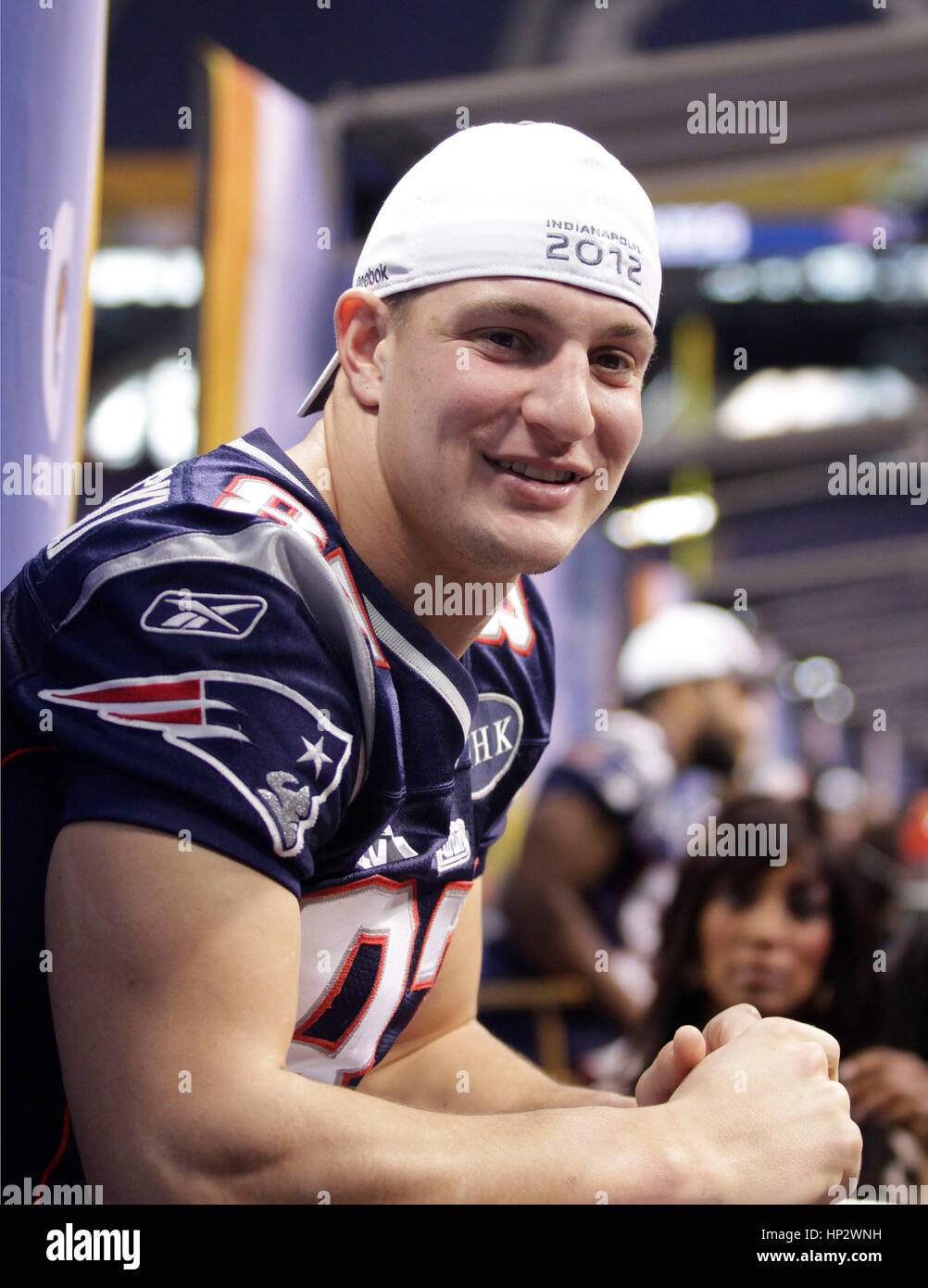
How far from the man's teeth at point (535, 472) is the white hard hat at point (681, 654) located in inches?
159

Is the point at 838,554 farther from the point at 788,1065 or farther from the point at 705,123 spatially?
the point at 788,1065

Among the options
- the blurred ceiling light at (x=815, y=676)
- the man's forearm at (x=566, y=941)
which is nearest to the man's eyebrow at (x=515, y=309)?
the man's forearm at (x=566, y=941)

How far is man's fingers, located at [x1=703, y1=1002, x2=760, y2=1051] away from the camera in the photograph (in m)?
1.39

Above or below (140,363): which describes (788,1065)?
below

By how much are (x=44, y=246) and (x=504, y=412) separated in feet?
2.15

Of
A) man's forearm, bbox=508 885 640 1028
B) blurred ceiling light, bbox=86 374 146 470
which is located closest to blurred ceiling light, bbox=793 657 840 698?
blurred ceiling light, bbox=86 374 146 470

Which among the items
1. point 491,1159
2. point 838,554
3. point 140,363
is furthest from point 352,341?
point 838,554

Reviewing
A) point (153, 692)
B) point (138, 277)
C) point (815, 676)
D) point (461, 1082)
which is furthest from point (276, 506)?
point (815, 676)

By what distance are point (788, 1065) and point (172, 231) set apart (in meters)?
9.72

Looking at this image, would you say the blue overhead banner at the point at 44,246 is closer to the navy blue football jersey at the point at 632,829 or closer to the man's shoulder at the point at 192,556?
the man's shoulder at the point at 192,556

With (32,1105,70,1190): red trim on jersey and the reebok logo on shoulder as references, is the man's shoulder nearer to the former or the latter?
the reebok logo on shoulder

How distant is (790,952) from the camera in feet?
9.15

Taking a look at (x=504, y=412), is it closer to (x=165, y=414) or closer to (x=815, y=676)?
(x=165, y=414)

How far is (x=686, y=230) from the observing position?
16.7 ft
